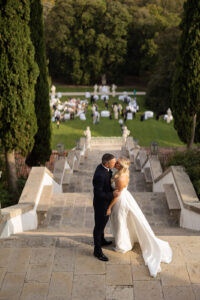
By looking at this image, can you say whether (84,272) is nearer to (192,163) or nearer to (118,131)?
(192,163)

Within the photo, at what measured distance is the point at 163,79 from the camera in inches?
1328

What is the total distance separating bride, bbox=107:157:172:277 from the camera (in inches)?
188

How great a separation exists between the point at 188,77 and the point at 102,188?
30.6ft

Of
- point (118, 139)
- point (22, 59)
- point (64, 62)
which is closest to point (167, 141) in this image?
point (118, 139)

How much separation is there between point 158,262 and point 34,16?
30.5 ft

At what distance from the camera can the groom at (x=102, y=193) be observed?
474 centimetres

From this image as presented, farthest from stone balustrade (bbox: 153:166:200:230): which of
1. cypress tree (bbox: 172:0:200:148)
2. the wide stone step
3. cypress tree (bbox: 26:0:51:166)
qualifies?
cypress tree (bbox: 26:0:51:166)

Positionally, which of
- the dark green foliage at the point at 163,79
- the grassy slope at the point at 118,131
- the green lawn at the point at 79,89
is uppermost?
the dark green foliage at the point at 163,79

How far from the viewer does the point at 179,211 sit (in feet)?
25.3

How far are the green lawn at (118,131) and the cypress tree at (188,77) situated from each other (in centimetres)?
979

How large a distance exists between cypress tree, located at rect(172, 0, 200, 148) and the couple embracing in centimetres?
893

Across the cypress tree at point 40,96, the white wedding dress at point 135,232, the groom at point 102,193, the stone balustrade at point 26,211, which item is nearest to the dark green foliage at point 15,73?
the stone balustrade at point 26,211

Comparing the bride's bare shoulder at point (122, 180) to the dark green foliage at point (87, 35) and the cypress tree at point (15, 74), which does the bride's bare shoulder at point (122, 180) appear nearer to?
the cypress tree at point (15, 74)

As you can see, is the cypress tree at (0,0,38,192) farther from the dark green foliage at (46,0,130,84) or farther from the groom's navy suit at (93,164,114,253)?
the dark green foliage at (46,0,130,84)
